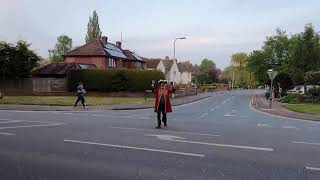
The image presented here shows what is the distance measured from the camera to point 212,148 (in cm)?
1164

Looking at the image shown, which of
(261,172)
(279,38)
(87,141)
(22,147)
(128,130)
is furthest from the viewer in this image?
(279,38)

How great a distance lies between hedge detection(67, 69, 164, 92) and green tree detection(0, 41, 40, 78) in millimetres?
4871

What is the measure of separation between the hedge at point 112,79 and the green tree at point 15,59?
4.87 m

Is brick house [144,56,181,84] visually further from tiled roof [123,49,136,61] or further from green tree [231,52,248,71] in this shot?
green tree [231,52,248,71]

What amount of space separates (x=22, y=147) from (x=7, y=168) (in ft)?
8.38

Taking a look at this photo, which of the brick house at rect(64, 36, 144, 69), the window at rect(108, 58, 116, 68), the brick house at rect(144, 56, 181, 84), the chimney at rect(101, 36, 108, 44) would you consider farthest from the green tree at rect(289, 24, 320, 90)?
the brick house at rect(144, 56, 181, 84)

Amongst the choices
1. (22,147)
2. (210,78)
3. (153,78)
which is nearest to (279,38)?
(153,78)

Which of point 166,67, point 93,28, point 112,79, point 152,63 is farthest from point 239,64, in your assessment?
point 112,79

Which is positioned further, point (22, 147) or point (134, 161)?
point (22, 147)

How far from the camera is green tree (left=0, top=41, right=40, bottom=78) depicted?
53.5 meters

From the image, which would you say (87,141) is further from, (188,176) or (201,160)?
(188,176)

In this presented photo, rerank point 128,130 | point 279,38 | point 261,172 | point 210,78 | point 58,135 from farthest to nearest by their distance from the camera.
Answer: point 210,78
point 279,38
point 128,130
point 58,135
point 261,172

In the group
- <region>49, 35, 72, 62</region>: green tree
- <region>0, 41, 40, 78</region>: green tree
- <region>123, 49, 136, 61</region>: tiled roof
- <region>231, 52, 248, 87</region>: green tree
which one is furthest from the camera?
<region>231, 52, 248, 87</region>: green tree

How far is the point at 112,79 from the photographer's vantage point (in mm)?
54688
